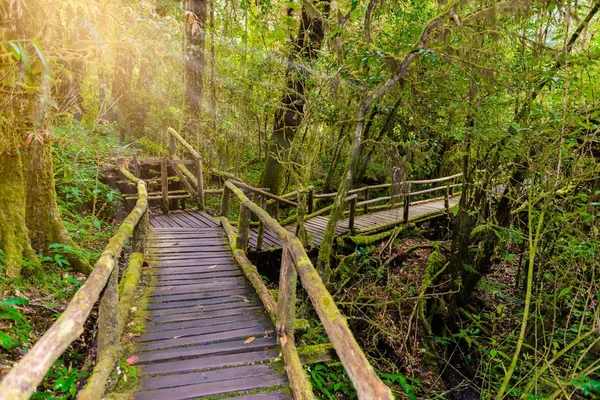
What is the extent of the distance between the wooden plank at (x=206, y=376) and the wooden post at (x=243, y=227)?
10.6 feet

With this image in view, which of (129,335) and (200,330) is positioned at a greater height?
(129,335)

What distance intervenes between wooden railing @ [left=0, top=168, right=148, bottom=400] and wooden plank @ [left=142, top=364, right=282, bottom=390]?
0.42 metres

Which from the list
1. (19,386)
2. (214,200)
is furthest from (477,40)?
(214,200)

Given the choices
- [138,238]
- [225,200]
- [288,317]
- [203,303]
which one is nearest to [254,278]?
[203,303]

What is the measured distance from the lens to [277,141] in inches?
415

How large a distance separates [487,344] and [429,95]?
214 inches

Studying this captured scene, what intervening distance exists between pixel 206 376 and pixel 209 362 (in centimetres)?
21

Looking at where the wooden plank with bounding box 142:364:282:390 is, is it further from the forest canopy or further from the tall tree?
the tall tree

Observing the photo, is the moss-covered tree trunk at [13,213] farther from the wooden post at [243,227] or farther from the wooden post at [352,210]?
the wooden post at [352,210]

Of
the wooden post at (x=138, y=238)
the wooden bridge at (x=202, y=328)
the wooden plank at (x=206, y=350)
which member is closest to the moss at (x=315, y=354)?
the wooden bridge at (x=202, y=328)

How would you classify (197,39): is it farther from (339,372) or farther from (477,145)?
(339,372)

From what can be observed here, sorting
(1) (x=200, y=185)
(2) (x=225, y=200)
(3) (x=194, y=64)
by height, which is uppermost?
(3) (x=194, y=64)

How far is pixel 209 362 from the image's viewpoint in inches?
141

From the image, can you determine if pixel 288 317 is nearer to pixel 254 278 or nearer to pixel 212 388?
pixel 212 388
